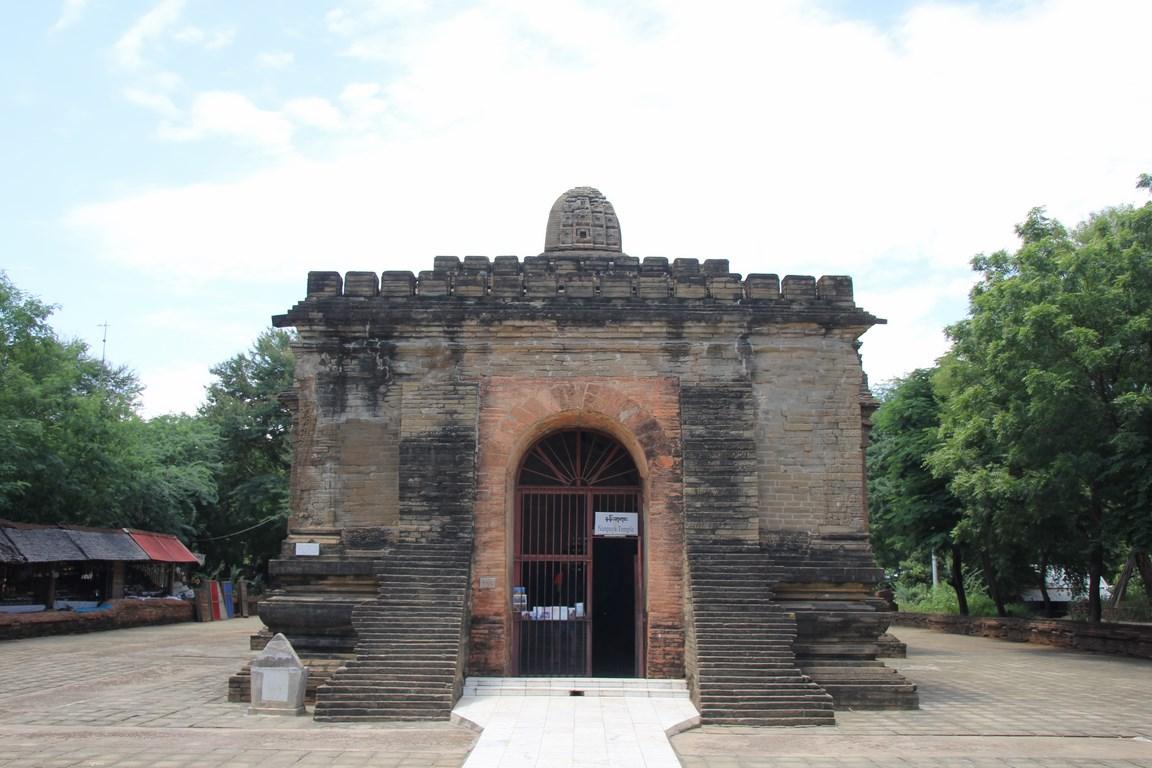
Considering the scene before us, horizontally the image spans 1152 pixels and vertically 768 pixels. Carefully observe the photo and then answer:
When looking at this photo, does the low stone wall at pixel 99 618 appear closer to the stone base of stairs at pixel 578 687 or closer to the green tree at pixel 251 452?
the green tree at pixel 251 452

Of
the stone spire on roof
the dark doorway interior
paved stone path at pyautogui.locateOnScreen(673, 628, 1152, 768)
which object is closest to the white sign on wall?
the dark doorway interior

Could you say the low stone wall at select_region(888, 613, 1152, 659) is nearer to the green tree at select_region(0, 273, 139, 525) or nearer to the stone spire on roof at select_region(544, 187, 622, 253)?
the stone spire on roof at select_region(544, 187, 622, 253)

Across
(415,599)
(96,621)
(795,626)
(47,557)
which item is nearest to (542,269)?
(415,599)

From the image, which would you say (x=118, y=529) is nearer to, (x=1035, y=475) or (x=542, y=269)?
(x=542, y=269)

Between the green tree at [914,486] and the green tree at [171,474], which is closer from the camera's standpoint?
the green tree at [914,486]

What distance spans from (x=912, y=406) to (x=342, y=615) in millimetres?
19709

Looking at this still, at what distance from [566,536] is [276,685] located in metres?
4.35

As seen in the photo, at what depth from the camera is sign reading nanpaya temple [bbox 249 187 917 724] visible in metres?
12.1

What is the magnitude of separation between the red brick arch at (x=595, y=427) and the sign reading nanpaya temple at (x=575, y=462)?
27 millimetres

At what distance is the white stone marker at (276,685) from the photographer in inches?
427

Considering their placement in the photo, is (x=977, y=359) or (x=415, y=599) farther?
(x=977, y=359)

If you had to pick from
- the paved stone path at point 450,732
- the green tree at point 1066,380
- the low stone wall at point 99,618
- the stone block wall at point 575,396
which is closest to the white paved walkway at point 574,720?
the paved stone path at point 450,732

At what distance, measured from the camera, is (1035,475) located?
62.9ft

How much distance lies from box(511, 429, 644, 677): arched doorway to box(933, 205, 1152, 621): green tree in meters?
9.02
